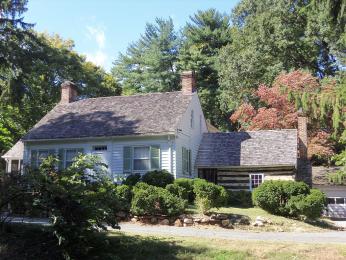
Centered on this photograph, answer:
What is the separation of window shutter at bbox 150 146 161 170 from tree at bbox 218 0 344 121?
1675 cm

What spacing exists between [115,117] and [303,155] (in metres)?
12.7

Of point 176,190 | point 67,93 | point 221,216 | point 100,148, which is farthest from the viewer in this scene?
point 67,93

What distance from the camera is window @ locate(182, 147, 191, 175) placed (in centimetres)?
2700

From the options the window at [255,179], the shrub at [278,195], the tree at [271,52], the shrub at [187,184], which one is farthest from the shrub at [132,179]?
the tree at [271,52]

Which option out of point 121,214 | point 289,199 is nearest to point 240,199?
point 289,199

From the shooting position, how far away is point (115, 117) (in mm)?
28219

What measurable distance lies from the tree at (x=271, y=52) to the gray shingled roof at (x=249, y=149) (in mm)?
11447

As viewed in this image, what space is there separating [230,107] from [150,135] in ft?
58.5

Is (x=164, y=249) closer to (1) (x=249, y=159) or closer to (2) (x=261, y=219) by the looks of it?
(2) (x=261, y=219)

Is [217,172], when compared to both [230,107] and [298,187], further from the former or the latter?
[230,107]

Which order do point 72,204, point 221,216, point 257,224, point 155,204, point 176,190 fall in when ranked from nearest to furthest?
point 72,204
point 155,204
point 257,224
point 221,216
point 176,190

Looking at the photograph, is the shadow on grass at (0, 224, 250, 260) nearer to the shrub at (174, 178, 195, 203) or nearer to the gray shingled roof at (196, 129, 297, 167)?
the shrub at (174, 178, 195, 203)

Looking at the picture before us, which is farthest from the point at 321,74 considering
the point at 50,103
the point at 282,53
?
the point at 50,103

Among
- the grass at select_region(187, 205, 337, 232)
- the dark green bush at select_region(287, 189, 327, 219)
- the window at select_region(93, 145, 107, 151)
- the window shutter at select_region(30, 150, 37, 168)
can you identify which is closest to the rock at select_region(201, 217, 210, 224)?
the grass at select_region(187, 205, 337, 232)
